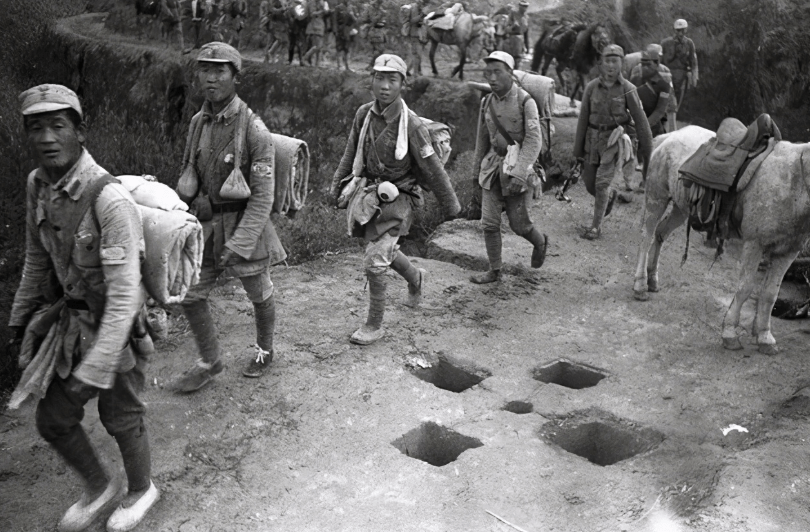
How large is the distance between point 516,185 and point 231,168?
3004 millimetres

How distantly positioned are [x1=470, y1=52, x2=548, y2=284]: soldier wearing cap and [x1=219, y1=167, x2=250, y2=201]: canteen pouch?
287cm

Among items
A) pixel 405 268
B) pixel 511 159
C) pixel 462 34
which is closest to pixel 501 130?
pixel 511 159

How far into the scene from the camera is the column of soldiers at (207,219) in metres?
3.74

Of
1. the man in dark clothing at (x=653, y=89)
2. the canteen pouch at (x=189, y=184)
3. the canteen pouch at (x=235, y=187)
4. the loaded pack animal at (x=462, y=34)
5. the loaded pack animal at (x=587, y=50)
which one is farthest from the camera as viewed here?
the loaded pack animal at (x=462, y=34)

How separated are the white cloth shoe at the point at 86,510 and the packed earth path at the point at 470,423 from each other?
0.09m

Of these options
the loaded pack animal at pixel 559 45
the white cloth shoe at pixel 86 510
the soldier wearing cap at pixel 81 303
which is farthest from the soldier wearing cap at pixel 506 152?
the loaded pack animal at pixel 559 45

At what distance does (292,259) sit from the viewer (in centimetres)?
837

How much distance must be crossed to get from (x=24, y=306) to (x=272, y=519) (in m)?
1.75

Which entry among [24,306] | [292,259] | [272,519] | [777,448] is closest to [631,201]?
[292,259]

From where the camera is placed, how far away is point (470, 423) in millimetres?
5508

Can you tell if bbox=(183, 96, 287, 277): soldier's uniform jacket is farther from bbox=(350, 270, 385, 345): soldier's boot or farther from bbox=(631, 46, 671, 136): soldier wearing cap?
bbox=(631, 46, 671, 136): soldier wearing cap

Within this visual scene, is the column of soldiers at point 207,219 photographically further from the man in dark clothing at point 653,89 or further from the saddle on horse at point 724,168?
the man in dark clothing at point 653,89

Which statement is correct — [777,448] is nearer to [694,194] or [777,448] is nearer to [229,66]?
[694,194]

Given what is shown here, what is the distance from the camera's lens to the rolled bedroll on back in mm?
5402
